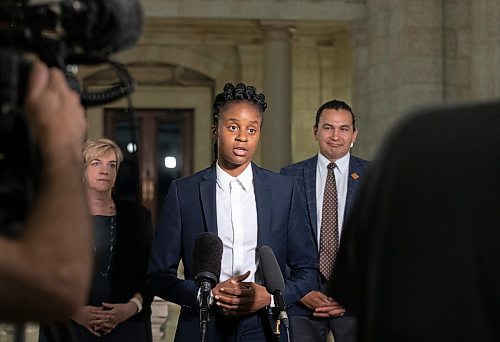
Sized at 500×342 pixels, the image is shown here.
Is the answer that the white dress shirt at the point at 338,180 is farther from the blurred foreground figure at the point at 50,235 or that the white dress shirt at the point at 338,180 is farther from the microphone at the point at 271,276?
the blurred foreground figure at the point at 50,235

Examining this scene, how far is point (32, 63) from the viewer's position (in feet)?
5.31

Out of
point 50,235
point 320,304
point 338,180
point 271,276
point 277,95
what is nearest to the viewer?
point 50,235

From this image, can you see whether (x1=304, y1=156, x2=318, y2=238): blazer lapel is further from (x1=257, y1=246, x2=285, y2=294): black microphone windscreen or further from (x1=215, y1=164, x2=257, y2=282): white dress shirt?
(x1=257, y1=246, x2=285, y2=294): black microphone windscreen

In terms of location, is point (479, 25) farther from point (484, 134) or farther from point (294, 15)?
point (484, 134)

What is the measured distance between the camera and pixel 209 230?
4.14m

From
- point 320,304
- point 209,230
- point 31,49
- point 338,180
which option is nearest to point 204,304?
point 209,230

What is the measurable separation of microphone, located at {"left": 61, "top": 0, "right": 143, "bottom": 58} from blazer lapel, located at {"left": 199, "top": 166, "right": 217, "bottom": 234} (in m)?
2.44

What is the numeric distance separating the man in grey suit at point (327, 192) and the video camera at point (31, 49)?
11.6 ft

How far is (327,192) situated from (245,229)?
1399mm

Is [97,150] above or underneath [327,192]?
above

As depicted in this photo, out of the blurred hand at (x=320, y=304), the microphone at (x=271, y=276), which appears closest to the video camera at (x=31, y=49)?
the microphone at (x=271, y=276)

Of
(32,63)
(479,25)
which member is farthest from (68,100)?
(479,25)

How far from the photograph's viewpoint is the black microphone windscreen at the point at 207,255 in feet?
11.2

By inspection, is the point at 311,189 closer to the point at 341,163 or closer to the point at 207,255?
the point at 341,163
